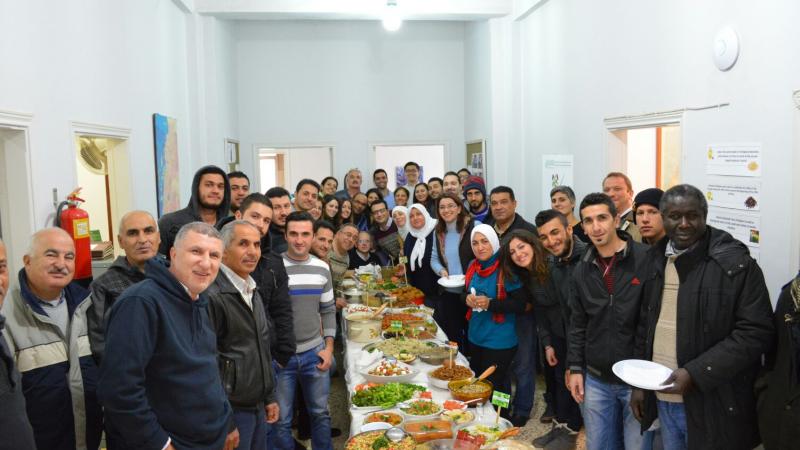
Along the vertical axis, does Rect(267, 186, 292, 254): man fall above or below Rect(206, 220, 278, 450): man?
above

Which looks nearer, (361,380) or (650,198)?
(361,380)

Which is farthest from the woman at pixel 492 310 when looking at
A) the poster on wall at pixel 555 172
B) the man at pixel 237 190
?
the poster on wall at pixel 555 172

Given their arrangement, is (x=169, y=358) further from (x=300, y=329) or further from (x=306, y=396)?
(x=306, y=396)

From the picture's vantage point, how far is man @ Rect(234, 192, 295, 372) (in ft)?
10.2

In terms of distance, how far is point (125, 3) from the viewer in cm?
500

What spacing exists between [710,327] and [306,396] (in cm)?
216

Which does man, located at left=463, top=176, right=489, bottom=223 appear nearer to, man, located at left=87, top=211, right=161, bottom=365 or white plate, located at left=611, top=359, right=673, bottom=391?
white plate, located at left=611, top=359, right=673, bottom=391

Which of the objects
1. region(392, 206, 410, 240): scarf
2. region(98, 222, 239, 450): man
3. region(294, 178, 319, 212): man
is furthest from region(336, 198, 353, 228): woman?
region(98, 222, 239, 450): man

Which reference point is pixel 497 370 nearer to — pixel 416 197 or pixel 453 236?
pixel 453 236

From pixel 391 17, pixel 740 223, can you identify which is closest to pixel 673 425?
pixel 740 223

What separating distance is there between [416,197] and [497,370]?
4023mm

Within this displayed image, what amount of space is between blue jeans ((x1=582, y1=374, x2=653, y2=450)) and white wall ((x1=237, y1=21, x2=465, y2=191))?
6783 millimetres

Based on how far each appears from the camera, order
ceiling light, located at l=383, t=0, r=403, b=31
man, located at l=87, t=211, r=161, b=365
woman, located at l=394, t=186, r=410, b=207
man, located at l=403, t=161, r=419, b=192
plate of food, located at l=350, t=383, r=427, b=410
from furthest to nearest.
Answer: man, located at l=403, t=161, r=419, b=192, woman, located at l=394, t=186, r=410, b=207, ceiling light, located at l=383, t=0, r=403, b=31, plate of food, located at l=350, t=383, r=427, b=410, man, located at l=87, t=211, r=161, b=365

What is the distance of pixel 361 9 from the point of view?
24.6 feet
